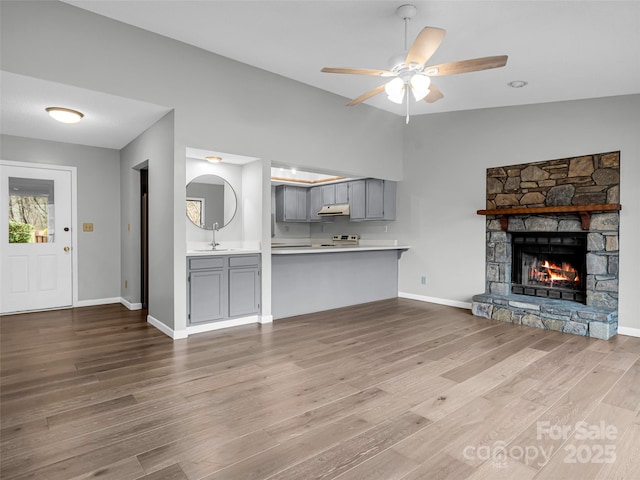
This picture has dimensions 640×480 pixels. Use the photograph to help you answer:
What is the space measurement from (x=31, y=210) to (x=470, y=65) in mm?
5688

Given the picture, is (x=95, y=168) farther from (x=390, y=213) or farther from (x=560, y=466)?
(x=560, y=466)

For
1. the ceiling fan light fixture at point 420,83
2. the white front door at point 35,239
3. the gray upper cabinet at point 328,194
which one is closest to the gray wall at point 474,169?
the gray upper cabinet at point 328,194

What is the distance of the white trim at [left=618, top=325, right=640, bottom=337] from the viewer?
4.16 meters

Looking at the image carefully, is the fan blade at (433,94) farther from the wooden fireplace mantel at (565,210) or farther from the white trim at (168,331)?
the white trim at (168,331)

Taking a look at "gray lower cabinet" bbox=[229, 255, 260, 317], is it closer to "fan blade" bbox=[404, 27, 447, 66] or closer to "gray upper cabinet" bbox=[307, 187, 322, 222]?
"fan blade" bbox=[404, 27, 447, 66]

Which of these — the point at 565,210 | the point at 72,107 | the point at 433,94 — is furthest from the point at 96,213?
the point at 565,210

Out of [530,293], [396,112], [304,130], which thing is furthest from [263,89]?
[530,293]

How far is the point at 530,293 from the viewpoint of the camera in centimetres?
509

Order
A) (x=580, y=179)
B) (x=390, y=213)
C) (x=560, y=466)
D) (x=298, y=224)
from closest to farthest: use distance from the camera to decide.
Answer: (x=560, y=466) < (x=580, y=179) < (x=390, y=213) < (x=298, y=224)

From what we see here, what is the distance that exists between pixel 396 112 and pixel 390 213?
164 centimetres

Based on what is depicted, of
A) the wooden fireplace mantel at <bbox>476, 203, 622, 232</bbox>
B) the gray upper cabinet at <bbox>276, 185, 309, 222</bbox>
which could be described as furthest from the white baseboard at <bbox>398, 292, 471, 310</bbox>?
the gray upper cabinet at <bbox>276, 185, 309, 222</bbox>

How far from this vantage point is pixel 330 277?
549cm

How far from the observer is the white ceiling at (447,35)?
112 inches

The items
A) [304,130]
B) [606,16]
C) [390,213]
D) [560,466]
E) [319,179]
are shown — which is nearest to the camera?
[560,466]
